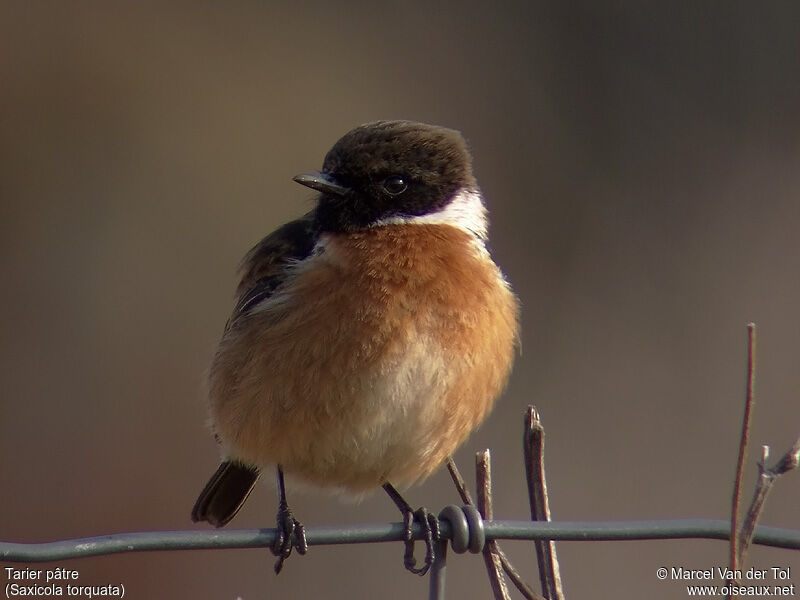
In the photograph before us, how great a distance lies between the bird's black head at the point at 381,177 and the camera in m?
4.80

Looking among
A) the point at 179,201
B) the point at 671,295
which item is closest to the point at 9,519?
the point at 179,201

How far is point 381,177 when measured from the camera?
4.86 meters

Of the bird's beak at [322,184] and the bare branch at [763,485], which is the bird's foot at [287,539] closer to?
the bird's beak at [322,184]

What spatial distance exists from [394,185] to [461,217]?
1.08 ft

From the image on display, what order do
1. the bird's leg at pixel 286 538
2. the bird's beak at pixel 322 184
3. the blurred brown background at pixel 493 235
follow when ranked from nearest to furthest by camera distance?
the bird's leg at pixel 286 538 < the bird's beak at pixel 322 184 < the blurred brown background at pixel 493 235

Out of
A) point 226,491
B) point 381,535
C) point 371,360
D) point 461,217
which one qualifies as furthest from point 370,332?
point 226,491

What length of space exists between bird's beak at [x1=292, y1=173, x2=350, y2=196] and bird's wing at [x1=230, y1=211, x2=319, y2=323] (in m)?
0.17

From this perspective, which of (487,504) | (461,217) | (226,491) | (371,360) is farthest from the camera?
(226,491)

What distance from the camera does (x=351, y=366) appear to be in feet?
14.1

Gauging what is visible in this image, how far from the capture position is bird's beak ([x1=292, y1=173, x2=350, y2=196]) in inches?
188

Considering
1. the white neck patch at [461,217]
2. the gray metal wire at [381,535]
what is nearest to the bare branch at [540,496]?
the gray metal wire at [381,535]

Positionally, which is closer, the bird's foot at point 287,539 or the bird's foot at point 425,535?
the bird's foot at point 425,535

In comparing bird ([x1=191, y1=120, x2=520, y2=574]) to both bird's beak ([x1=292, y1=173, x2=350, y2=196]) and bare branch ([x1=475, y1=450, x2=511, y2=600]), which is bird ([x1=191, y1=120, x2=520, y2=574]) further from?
bare branch ([x1=475, y1=450, x2=511, y2=600])

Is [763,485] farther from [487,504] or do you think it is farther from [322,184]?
[322,184]
